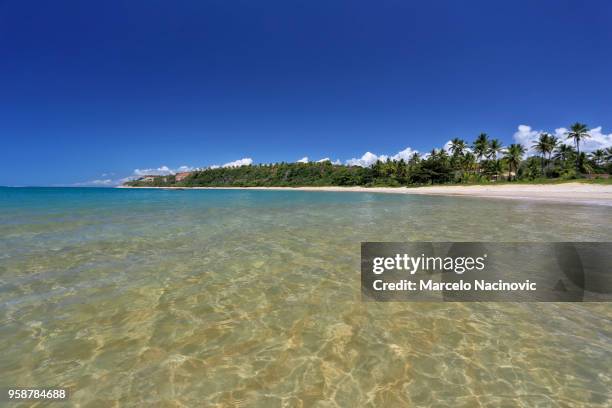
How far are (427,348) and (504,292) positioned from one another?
12.0 feet

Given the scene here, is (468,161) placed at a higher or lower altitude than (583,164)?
higher

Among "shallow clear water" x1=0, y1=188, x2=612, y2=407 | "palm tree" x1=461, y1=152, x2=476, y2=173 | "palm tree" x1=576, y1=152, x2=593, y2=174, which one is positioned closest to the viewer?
"shallow clear water" x1=0, y1=188, x2=612, y2=407

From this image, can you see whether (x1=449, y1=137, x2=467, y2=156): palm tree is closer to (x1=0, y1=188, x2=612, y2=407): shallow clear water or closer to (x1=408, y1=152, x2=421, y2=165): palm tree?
(x1=408, y1=152, x2=421, y2=165): palm tree

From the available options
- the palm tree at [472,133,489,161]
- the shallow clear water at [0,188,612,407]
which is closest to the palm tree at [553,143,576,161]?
the palm tree at [472,133,489,161]

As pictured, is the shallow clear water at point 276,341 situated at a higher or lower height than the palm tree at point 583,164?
lower

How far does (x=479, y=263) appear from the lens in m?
8.70

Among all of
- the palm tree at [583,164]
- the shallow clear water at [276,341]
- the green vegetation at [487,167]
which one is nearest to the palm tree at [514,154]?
the green vegetation at [487,167]

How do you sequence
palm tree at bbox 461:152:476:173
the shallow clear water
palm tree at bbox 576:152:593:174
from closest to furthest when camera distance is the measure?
the shallow clear water < palm tree at bbox 576:152:593:174 < palm tree at bbox 461:152:476:173

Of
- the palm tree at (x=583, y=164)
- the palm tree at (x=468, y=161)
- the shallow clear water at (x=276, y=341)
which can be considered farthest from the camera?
the palm tree at (x=468, y=161)

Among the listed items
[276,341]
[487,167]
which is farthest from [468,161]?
[276,341]

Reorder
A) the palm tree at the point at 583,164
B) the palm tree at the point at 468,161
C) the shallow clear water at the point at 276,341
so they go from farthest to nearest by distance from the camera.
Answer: the palm tree at the point at 468,161, the palm tree at the point at 583,164, the shallow clear water at the point at 276,341

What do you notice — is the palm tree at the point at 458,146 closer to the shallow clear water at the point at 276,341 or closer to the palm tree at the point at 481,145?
the palm tree at the point at 481,145

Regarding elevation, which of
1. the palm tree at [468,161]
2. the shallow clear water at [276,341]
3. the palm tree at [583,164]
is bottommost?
the shallow clear water at [276,341]

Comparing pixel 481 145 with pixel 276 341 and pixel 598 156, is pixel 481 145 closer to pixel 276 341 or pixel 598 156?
pixel 598 156
